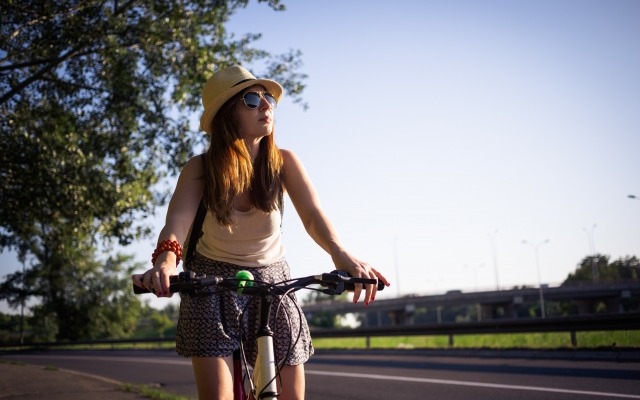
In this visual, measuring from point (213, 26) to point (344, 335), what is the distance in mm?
12481

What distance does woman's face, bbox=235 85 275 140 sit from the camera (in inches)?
121

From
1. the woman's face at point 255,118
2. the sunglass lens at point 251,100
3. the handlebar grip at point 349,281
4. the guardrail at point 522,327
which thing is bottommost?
the guardrail at point 522,327

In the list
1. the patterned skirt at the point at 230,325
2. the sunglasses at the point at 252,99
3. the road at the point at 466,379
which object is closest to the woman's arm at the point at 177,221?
the patterned skirt at the point at 230,325

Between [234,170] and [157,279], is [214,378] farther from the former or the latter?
[234,170]

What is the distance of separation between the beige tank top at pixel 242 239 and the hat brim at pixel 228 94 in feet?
1.84

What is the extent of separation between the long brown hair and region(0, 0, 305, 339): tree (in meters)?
9.58

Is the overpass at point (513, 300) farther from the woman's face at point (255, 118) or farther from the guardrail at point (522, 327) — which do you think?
the woman's face at point (255, 118)

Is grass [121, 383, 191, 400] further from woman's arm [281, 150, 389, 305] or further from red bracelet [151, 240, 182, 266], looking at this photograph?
red bracelet [151, 240, 182, 266]

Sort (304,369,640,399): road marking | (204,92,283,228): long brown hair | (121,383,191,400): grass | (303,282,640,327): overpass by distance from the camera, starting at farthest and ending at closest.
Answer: (303,282,640,327): overpass
(121,383,191,400): grass
(304,369,640,399): road marking
(204,92,283,228): long brown hair

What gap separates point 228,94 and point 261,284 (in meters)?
1.08

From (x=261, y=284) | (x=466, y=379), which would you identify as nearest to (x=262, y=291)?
(x=261, y=284)

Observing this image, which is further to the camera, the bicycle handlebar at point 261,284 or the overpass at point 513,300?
the overpass at point 513,300

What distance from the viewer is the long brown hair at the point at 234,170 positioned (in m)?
2.83

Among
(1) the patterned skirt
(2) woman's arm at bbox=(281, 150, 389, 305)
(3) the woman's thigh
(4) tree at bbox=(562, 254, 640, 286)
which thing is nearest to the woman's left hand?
(2) woman's arm at bbox=(281, 150, 389, 305)
